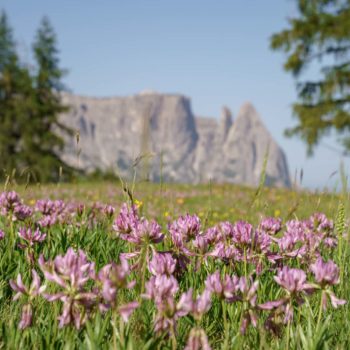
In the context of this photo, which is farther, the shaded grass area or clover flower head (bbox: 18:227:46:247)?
the shaded grass area

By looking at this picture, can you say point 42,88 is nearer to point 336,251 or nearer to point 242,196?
point 242,196

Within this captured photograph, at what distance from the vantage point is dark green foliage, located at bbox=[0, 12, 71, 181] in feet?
149

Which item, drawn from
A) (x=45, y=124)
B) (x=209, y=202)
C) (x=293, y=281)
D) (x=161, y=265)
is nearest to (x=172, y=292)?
(x=161, y=265)

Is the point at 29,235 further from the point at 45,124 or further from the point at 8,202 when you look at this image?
the point at 45,124

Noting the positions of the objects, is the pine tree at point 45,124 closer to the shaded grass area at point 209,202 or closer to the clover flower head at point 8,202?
the shaded grass area at point 209,202

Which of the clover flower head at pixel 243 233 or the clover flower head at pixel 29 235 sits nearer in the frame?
the clover flower head at pixel 243 233

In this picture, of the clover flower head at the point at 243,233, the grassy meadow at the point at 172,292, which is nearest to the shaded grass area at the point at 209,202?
the clover flower head at the point at 243,233

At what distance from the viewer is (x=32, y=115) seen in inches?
1838

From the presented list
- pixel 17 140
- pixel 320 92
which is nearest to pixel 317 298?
pixel 320 92

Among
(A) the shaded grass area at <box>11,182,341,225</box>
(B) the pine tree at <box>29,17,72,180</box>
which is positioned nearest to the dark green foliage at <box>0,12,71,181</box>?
(B) the pine tree at <box>29,17,72,180</box>

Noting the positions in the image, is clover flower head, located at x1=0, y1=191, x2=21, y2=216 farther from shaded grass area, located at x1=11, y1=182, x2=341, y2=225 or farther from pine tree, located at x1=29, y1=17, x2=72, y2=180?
pine tree, located at x1=29, y1=17, x2=72, y2=180

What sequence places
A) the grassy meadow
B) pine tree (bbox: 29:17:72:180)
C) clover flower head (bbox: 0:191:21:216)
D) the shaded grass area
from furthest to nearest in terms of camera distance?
1. pine tree (bbox: 29:17:72:180)
2. the shaded grass area
3. clover flower head (bbox: 0:191:21:216)
4. the grassy meadow

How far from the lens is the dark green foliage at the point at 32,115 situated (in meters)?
45.3

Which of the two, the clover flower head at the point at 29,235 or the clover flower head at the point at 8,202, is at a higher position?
the clover flower head at the point at 8,202
